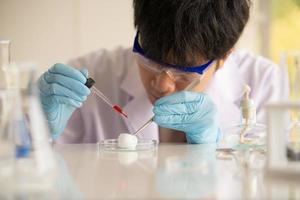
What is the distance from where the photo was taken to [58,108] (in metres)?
1.39

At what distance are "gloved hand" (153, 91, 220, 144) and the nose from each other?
57 mm

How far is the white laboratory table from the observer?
733mm

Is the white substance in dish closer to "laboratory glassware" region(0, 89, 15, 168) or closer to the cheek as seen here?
the cheek

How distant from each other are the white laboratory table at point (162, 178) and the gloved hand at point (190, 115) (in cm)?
17

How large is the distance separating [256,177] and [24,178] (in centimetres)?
40

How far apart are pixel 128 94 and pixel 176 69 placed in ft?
1.21

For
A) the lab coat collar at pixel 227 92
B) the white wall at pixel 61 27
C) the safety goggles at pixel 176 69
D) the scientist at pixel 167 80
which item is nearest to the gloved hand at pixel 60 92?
the scientist at pixel 167 80

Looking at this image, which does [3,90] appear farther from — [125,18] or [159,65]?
[125,18]

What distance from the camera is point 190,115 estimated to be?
4.41 feet

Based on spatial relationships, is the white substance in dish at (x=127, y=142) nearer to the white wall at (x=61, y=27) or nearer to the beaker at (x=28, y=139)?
the beaker at (x=28, y=139)

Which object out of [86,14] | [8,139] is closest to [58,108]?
[8,139]

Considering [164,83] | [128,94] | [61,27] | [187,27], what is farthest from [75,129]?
[61,27]

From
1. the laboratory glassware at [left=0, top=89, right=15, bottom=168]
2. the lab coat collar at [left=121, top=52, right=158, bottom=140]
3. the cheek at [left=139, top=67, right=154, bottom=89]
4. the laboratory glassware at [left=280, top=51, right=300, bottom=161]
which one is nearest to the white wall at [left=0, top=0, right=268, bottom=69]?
the lab coat collar at [left=121, top=52, right=158, bottom=140]

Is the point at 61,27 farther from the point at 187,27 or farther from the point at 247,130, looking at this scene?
the point at 247,130
